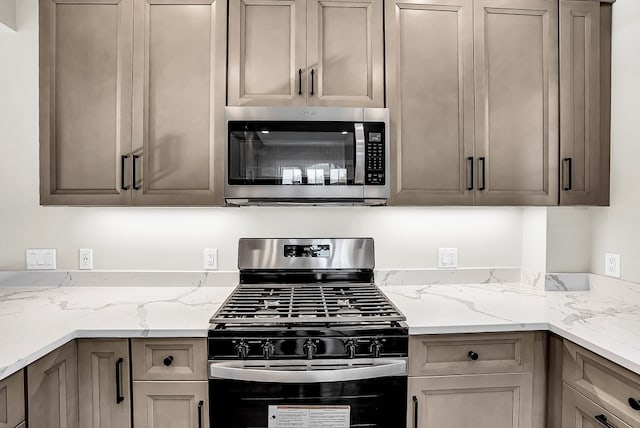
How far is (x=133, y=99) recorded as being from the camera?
6.18 ft

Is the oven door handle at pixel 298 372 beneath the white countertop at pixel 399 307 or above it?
beneath

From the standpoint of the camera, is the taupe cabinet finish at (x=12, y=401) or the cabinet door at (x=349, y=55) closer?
the taupe cabinet finish at (x=12, y=401)

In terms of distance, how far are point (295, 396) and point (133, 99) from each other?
1.45 meters

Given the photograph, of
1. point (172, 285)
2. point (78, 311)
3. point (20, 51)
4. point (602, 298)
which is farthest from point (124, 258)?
point (602, 298)

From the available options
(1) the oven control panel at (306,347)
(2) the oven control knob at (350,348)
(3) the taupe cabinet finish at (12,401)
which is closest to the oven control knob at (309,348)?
(1) the oven control panel at (306,347)

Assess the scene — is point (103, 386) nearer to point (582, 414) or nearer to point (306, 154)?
point (306, 154)

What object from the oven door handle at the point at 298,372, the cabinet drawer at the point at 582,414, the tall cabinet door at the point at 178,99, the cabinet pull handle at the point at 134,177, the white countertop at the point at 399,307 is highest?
the tall cabinet door at the point at 178,99

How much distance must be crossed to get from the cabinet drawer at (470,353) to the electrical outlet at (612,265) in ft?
2.45

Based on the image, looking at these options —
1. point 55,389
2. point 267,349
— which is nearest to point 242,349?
point 267,349

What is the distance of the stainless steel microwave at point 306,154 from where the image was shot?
6.10ft

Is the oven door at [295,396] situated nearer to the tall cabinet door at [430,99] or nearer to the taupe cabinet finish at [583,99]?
the tall cabinet door at [430,99]

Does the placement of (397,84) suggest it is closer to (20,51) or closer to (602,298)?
(602,298)

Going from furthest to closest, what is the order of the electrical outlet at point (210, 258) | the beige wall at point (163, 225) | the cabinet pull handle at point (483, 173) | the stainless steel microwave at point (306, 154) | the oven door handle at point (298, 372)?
the electrical outlet at point (210, 258) → the beige wall at point (163, 225) → the cabinet pull handle at point (483, 173) → the stainless steel microwave at point (306, 154) → the oven door handle at point (298, 372)

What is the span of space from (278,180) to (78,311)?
1.00m
